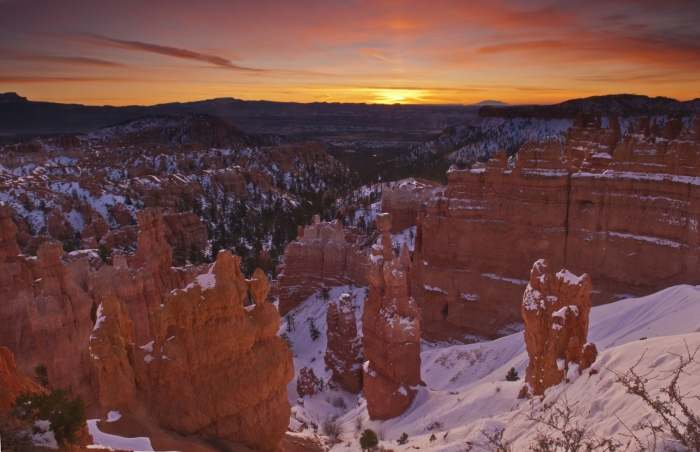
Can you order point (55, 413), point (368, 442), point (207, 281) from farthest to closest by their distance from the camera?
point (368, 442), point (207, 281), point (55, 413)

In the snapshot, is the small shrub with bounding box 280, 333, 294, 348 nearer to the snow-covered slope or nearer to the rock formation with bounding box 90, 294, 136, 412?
the snow-covered slope

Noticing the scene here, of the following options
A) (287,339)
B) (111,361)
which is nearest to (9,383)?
(111,361)

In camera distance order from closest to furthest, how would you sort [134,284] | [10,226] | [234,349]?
[234,349] → [10,226] → [134,284]

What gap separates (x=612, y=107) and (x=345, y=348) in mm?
96165

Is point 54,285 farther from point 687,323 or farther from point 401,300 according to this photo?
point 687,323

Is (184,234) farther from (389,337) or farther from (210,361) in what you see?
(210,361)

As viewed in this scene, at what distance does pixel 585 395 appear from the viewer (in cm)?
901

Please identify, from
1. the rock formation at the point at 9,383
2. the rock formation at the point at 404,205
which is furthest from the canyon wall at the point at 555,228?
the rock formation at the point at 9,383

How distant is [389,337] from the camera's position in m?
15.2

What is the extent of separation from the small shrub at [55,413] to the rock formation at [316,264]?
24.0 metres

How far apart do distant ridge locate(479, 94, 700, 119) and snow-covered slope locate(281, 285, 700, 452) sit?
76.7 metres

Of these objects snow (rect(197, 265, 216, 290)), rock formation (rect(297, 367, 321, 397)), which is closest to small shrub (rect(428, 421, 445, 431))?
rock formation (rect(297, 367, 321, 397))

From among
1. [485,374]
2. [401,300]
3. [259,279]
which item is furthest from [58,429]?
[485,374]

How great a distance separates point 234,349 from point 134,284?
795 centimetres
